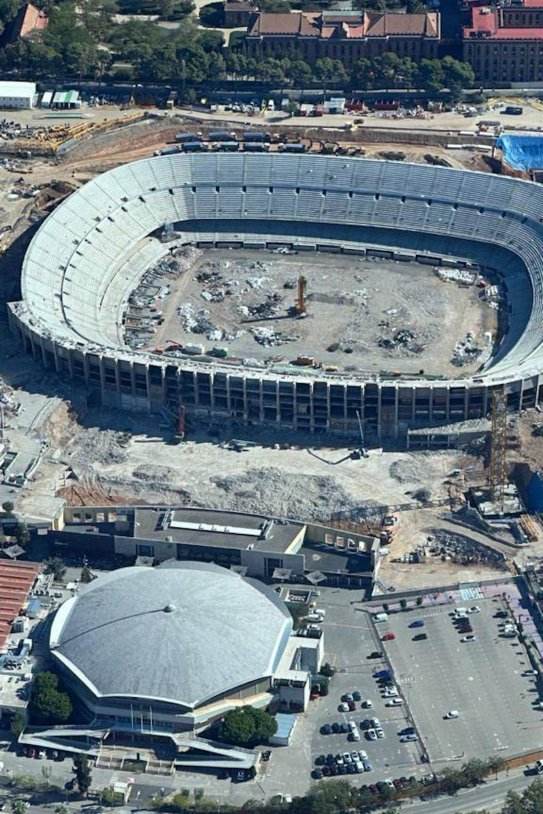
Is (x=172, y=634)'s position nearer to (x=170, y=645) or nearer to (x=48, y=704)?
(x=170, y=645)

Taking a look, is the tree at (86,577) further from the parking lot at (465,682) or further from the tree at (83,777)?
the parking lot at (465,682)

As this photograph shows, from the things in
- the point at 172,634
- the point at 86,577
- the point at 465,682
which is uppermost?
the point at 172,634

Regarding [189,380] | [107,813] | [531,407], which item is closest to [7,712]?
[107,813]

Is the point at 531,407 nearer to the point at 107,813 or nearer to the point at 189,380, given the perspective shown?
the point at 189,380

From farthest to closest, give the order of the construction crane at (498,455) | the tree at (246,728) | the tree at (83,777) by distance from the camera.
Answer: the construction crane at (498,455) → the tree at (246,728) → the tree at (83,777)

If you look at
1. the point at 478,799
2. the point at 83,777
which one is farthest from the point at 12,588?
the point at 478,799

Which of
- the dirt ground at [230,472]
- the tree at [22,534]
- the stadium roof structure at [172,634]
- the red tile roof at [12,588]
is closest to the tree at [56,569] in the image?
the red tile roof at [12,588]

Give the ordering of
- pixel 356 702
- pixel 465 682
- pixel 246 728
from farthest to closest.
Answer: pixel 465 682 < pixel 356 702 < pixel 246 728
